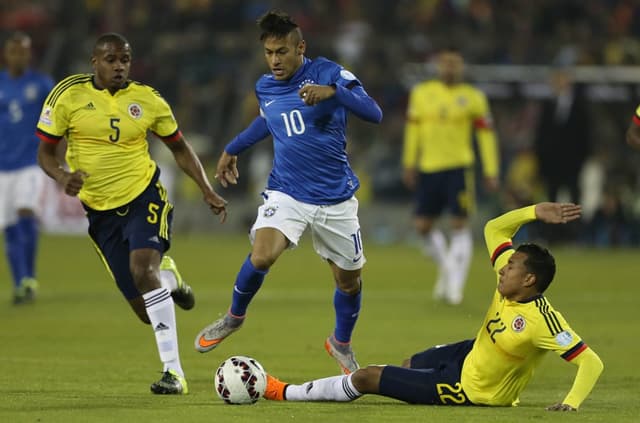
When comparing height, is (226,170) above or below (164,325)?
above

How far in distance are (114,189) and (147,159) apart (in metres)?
0.38

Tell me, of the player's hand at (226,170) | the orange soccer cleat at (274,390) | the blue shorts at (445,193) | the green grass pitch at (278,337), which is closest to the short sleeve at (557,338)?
the green grass pitch at (278,337)

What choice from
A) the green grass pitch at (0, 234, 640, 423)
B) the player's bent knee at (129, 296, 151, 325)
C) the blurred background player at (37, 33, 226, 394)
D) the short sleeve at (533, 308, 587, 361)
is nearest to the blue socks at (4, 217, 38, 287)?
the green grass pitch at (0, 234, 640, 423)

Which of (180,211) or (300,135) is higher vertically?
(300,135)

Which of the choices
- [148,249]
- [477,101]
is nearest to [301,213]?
[148,249]

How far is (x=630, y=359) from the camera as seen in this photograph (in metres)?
10.9

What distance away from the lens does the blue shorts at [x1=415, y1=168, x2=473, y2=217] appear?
15.4m

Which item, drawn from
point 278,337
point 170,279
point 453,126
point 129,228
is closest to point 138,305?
point 170,279

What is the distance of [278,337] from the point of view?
12133mm

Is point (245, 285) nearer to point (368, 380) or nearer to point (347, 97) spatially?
point (347, 97)

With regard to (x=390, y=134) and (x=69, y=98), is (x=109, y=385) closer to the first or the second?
(x=69, y=98)

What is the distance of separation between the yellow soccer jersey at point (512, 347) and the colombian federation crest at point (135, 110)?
291 centimetres

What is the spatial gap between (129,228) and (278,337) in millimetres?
3267

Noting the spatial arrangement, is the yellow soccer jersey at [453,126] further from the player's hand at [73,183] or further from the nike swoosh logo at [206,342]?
the player's hand at [73,183]
